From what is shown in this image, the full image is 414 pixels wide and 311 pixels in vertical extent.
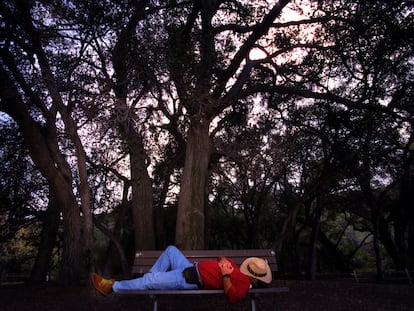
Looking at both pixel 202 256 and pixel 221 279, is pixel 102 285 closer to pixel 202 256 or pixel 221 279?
pixel 221 279

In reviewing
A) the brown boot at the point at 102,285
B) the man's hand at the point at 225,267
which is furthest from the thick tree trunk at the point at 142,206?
the man's hand at the point at 225,267

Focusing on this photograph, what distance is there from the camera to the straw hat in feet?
16.1

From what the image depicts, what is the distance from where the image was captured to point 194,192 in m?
8.75

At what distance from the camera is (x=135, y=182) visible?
32.9 ft

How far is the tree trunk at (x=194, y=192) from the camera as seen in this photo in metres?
8.32

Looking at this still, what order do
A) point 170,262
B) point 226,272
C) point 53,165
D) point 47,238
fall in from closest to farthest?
point 226,272 < point 170,262 < point 53,165 < point 47,238

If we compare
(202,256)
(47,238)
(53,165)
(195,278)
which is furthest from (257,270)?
(47,238)

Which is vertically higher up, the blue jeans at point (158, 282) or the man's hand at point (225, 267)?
the man's hand at point (225, 267)

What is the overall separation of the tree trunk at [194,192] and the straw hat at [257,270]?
330cm

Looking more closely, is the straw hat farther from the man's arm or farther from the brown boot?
the brown boot

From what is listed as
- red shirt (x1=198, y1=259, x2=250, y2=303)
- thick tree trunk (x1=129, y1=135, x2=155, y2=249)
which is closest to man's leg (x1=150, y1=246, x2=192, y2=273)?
red shirt (x1=198, y1=259, x2=250, y2=303)

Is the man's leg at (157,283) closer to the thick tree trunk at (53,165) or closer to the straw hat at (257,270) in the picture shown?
the straw hat at (257,270)

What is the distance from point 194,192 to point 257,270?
398 centimetres

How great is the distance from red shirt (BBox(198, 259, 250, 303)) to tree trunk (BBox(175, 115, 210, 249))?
335cm
